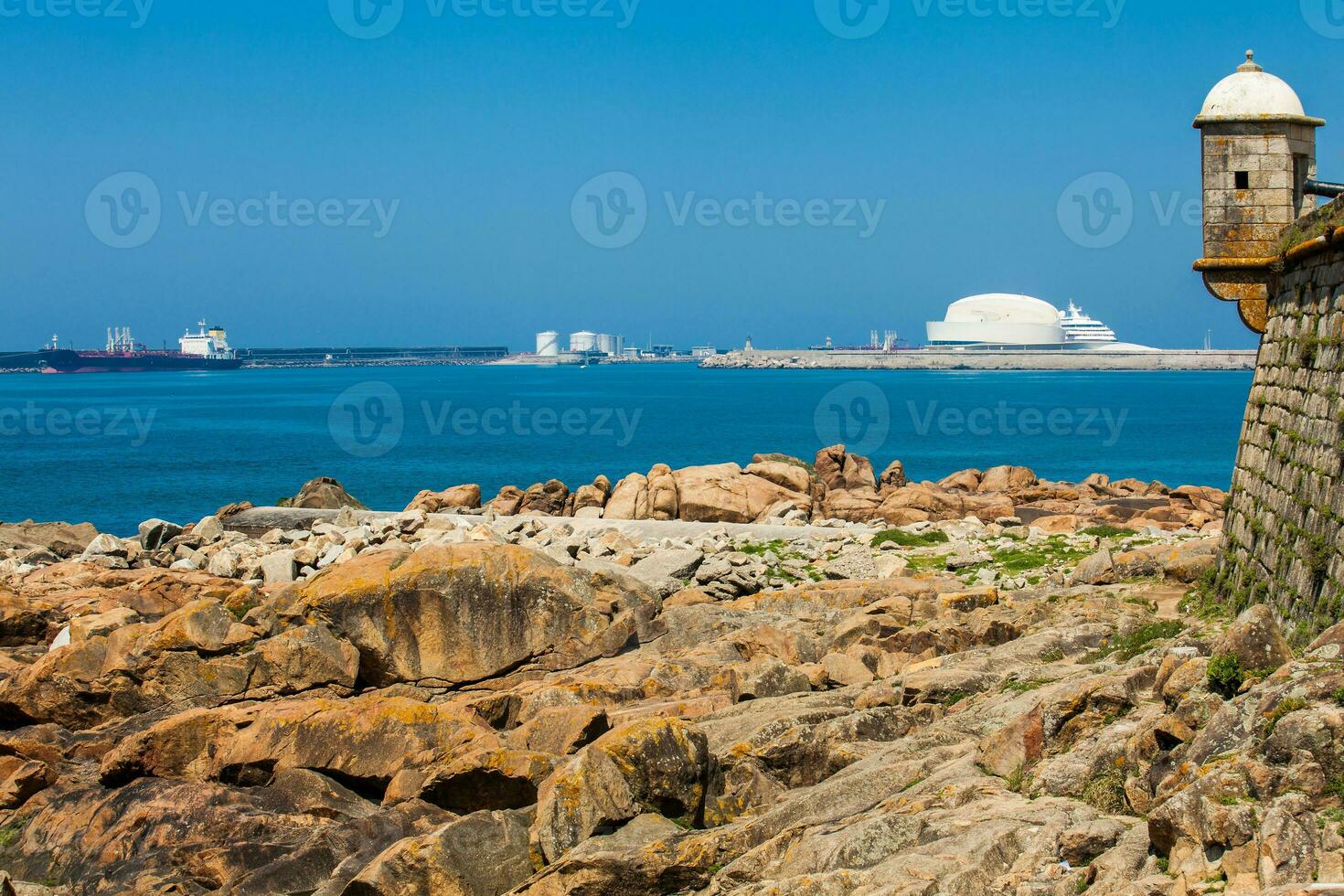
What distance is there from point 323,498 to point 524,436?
2030 inches

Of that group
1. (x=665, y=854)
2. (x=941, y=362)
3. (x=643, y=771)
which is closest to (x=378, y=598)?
(x=643, y=771)

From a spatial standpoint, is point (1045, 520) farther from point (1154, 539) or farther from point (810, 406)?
point (810, 406)

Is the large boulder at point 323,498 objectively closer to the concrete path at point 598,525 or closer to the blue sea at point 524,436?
the concrete path at point 598,525

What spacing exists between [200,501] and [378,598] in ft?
129

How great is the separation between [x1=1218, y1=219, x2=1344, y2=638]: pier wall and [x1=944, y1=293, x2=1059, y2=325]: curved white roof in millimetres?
183653

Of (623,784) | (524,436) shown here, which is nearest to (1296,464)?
(623,784)

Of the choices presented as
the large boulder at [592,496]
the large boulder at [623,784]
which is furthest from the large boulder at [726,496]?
the large boulder at [623,784]

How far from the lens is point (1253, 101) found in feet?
45.3

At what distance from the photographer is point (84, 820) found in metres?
11.4

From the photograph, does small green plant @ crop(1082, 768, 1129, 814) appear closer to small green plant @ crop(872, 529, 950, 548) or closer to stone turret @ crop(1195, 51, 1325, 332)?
stone turret @ crop(1195, 51, 1325, 332)

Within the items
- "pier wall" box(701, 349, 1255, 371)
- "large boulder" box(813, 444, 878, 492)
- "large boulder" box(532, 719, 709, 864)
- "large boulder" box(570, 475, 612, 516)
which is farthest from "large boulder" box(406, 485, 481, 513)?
"pier wall" box(701, 349, 1255, 371)

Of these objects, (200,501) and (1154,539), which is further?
(200,501)

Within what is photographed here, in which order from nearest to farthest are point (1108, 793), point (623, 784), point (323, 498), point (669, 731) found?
point (1108, 793) < point (623, 784) < point (669, 731) < point (323, 498)

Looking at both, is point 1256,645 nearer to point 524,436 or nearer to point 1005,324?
point 524,436
